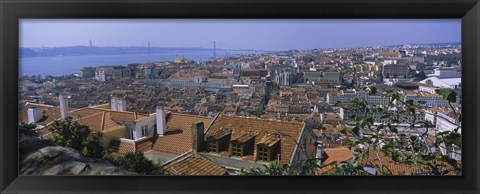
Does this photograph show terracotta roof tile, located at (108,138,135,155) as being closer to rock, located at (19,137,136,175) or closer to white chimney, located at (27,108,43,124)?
rock, located at (19,137,136,175)

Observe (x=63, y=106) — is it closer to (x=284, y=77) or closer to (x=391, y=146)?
(x=284, y=77)

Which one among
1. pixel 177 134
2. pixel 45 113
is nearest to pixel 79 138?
pixel 45 113

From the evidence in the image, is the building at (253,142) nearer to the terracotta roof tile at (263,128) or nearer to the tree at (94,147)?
the terracotta roof tile at (263,128)

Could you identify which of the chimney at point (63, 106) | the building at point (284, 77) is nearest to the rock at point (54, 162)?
the chimney at point (63, 106)

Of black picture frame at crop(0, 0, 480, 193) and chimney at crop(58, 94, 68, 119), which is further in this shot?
chimney at crop(58, 94, 68, 119)

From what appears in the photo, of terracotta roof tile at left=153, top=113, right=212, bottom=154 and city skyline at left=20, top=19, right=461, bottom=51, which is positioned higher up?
city skyline at left=20, top=19, right=461, bottom=51

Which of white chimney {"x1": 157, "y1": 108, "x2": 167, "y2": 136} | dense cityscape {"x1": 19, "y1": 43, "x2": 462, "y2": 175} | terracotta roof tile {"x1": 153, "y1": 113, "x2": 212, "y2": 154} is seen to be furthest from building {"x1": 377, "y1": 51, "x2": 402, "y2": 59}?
white chimney {"x1": 157, "y1": 108, "x2": 167, "y2": 136}
